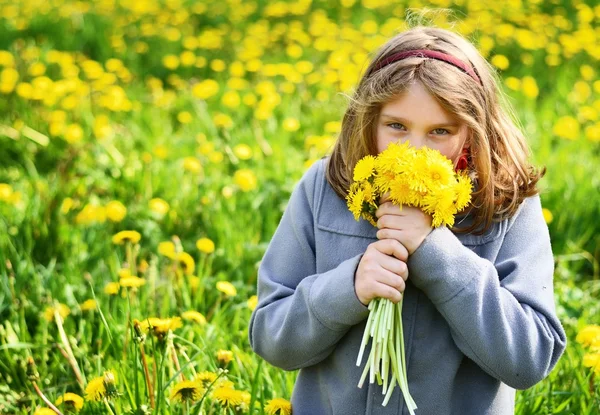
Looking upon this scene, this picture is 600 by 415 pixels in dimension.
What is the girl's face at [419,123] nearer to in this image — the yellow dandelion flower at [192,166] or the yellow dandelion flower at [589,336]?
the yellow dandelion flower at [589,336]

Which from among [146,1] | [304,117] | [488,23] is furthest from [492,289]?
[146,1]

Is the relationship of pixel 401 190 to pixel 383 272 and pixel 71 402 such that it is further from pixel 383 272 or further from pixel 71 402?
pixel 71 402

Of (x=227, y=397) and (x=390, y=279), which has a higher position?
(x=390, y=279)

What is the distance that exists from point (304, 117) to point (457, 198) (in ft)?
9.00

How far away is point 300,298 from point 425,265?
0.28 metres

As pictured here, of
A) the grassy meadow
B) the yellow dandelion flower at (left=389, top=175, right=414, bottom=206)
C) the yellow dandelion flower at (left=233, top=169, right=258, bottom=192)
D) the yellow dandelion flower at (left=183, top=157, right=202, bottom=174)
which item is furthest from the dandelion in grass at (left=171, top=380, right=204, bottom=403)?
the yellow dandelion flower at (left=183, top=157, right=202, bottom=174)

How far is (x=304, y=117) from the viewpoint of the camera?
4113 mm

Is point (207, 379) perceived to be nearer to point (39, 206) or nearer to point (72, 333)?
point (72, 333)

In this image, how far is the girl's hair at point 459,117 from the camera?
1.51 m

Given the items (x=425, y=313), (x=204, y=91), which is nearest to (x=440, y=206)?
(x=425, y=313)

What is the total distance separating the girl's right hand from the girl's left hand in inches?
0.5

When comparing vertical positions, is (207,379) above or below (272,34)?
above

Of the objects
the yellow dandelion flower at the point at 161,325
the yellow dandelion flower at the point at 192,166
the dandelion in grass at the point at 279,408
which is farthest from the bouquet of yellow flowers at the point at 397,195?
the yellow dandelion flower at the point at 192,166

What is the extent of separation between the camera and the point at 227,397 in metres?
1.68
